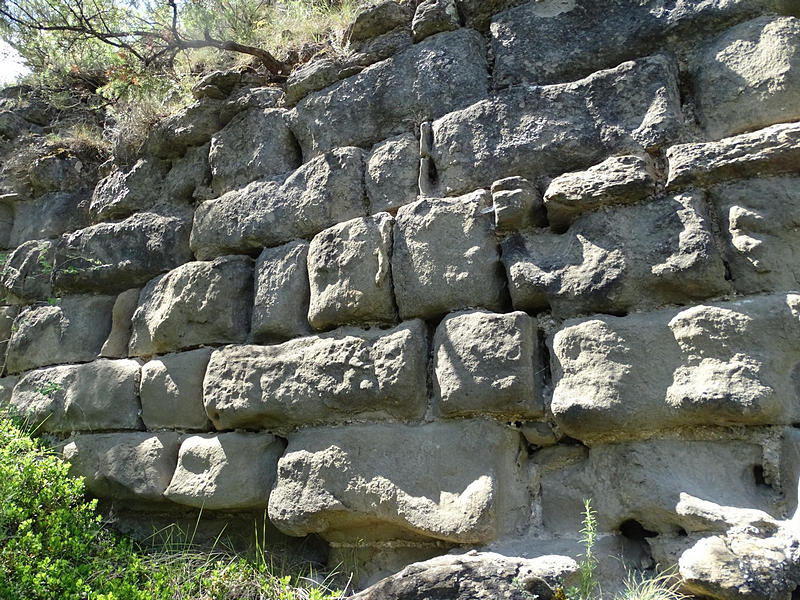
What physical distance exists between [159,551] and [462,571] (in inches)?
55.6

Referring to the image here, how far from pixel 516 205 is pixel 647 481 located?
3.09 feet

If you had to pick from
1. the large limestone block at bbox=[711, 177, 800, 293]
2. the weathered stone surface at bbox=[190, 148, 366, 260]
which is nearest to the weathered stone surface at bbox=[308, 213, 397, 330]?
the weathered stone surface at bbox=[190, 148, 366, 260]

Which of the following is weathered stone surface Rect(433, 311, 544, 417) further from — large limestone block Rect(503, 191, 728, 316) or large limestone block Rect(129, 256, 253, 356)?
large limestone block Rect(129, 256, 253, 356)

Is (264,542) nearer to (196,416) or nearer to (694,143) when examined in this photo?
(196,416)

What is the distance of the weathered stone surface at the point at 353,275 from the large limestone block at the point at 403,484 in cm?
41

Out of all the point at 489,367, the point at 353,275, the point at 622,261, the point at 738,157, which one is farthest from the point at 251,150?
the point at 738,157

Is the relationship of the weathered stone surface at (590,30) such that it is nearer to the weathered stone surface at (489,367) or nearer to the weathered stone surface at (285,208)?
the weathered stone surface at (285,208)

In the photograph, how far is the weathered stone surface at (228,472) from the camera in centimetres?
243

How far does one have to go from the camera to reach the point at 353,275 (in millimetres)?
2430

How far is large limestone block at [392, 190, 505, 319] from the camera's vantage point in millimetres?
2221

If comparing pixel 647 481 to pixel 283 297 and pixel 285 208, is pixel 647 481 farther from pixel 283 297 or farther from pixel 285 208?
pixel 285 208

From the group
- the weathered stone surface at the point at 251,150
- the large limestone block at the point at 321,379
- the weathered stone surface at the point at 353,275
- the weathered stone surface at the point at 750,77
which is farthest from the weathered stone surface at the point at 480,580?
the weathered stone surface at the point at 251,150

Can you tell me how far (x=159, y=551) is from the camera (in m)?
2.60

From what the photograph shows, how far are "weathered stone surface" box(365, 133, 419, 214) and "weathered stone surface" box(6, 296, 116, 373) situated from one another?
1.54 metres
